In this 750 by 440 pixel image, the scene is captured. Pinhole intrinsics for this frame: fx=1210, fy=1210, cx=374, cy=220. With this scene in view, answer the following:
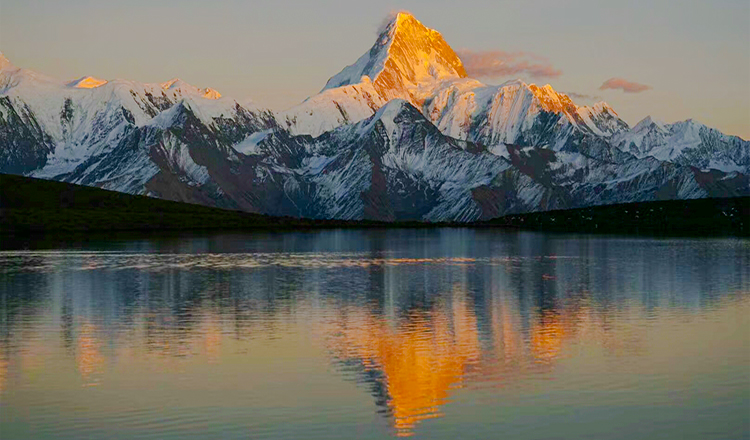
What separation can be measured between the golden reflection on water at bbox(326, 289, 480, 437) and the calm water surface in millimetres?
166

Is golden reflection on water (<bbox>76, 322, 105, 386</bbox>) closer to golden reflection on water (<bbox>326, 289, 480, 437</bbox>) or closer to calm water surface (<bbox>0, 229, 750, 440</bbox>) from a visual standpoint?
calm water surface (<bbox>0, 229, 750, 440</bbox>)

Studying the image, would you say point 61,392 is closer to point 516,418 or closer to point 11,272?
point 516,418

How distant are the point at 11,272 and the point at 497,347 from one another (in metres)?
79.1

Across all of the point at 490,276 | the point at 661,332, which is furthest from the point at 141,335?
the point at 490,276

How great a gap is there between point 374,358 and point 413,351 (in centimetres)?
333

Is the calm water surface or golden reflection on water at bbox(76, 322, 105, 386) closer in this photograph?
the calm water surface

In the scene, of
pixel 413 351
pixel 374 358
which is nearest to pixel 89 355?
pixel 374 358

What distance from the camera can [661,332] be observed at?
2817 inches

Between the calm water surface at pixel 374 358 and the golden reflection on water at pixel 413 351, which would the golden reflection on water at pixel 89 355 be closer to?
the calm water surface at pixel 374 358

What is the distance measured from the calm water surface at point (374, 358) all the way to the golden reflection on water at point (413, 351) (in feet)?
0.55

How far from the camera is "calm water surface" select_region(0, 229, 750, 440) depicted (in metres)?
45.3

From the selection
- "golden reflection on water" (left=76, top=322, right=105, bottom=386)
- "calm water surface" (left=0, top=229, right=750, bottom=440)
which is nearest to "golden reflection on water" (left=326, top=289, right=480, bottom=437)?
"calm water surface" (left=0, top=229, right=750, bottom=440)

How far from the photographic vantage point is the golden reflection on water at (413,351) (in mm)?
49094

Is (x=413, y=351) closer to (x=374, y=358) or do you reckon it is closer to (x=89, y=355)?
(x=374, y=358)
